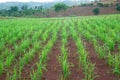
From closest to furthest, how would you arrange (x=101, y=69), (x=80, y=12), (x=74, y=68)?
(x=101, y=69) < (x=74, y=68) < (x=80, y=12)

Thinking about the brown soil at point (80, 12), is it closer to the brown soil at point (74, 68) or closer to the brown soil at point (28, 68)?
the brown soil at point (74, 68)

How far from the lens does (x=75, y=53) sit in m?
6.44

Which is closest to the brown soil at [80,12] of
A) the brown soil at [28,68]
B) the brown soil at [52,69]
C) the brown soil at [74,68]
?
the brown soil at [74,68]

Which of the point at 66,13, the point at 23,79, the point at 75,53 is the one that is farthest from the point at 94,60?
the point at 66,13

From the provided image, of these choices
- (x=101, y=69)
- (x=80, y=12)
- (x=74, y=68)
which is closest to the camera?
(x=101, y=69)

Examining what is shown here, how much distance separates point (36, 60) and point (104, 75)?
1860 millimetres

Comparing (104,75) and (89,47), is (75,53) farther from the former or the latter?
(104,75)

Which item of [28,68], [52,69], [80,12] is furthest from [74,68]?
[80,12]

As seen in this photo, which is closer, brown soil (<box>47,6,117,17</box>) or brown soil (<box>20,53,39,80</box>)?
brown soil (<box>20,53,39,80</box>)

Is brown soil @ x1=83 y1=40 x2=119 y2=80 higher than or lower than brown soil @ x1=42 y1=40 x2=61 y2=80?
higher

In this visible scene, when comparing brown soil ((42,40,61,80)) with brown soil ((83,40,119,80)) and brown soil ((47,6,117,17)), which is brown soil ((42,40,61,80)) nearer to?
brown soil ((83,40,119,80))

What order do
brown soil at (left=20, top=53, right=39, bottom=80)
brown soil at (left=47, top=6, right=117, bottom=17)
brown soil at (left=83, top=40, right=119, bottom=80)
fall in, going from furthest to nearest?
brown soil at (left=47, top=6, right=117, bottom=17), brown soil at (left=20, top=53, right=39, bottom=80), brown soil at (left=83, top=40, right=119, bottom=80)

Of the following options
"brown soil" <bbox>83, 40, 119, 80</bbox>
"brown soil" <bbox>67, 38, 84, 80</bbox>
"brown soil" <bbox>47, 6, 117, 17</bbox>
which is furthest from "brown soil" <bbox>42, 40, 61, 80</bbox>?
"brown soil" <bbox>47, 6, 117, 17</bbox>

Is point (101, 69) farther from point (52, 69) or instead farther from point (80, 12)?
point (80, 12)
